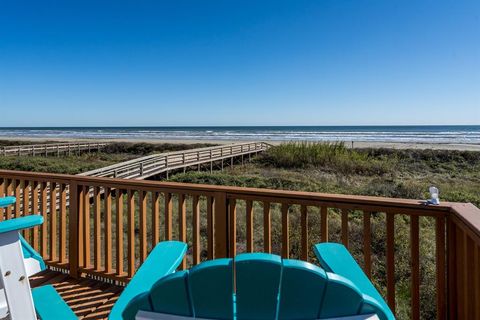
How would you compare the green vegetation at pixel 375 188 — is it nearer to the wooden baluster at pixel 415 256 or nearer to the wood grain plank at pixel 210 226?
the wooden baluster at pixel 415 256

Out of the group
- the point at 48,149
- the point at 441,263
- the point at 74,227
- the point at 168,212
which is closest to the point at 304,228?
the point at 441,263

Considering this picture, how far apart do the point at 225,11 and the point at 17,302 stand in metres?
12.0

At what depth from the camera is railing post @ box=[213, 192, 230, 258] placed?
2244 millimetres

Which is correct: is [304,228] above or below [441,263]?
above

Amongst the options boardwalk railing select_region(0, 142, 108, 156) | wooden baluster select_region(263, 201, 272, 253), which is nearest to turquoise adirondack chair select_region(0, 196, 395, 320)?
wooden baluster select_region(263, 201, 272, 253)

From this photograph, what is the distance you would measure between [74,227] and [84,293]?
0.60 meters

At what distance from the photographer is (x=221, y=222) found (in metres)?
2.26

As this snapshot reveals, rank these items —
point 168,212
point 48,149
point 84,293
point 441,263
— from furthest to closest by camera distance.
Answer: point 48,149
point 84,293
point 168,212
point 441,263

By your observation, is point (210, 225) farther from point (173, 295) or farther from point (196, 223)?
point (173, 295)

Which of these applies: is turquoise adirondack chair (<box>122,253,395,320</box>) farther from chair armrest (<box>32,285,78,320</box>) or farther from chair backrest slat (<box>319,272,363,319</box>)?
chair armrest (<box>32,285,78,320</box>)

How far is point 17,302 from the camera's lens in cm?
108

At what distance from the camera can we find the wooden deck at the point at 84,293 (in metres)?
2.29

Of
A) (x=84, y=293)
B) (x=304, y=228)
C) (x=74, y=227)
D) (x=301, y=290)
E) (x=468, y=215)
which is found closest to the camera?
(x=301, y=290)

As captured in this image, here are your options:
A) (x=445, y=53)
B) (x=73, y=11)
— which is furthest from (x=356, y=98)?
(x=73, y=11)
